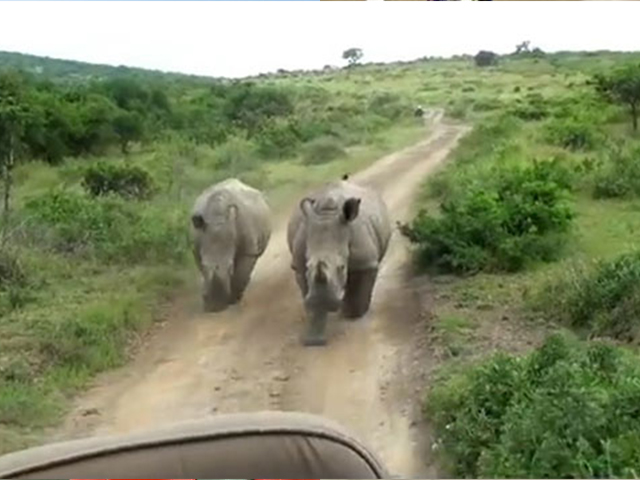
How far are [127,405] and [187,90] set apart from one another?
1016mm

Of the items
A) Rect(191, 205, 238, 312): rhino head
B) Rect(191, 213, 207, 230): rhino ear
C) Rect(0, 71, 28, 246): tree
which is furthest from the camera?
Rect(191, 213, 207, 230): rhino ear

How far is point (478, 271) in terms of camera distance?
498 cm

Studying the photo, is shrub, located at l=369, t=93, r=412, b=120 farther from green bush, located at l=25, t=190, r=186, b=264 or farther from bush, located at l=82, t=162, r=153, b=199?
green bush, located at l=25, t=190, r=186, b=264

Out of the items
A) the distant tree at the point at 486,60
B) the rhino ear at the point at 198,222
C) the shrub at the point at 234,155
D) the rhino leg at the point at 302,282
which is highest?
the distant tree at the point at 486,60

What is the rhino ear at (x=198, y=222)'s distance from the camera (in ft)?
16.0

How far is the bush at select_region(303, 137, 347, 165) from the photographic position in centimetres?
583

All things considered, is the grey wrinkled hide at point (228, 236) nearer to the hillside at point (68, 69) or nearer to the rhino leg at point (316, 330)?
the rhino leg at point (316, 330)

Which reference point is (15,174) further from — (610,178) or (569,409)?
(569,409)

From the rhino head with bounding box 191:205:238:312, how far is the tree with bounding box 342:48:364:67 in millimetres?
1663

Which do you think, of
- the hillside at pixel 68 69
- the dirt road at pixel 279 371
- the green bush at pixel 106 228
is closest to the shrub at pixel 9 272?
the green bush at pixel 106 228

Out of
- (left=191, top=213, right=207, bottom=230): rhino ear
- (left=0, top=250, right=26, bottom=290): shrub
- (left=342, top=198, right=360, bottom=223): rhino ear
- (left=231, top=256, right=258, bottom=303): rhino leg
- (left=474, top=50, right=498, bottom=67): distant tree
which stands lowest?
(left=231, top=256, right=258, bottom=303): rhino leg

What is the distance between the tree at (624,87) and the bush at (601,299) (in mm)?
729

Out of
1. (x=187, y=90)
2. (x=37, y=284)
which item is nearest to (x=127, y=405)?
(x=187, y=90)

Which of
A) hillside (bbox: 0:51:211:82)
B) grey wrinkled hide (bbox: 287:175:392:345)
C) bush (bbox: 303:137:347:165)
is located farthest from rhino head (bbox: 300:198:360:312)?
hillside (bbox: 0:51:211:82)
